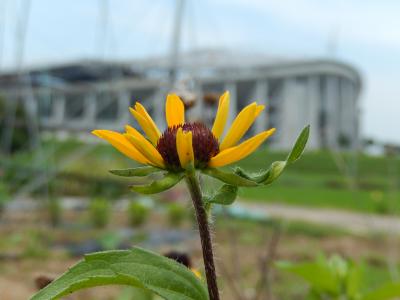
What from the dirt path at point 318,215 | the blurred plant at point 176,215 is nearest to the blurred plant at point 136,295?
the blurred plant at point 176,215

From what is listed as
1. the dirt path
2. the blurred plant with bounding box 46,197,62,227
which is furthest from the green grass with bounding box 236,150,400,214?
the blurred plant with bounding box 46,197,62,227

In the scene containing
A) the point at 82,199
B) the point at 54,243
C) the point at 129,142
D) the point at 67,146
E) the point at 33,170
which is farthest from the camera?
the point at 67,146

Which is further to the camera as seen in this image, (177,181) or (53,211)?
(53,211)

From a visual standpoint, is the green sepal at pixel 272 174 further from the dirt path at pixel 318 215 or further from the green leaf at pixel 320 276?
the dirt path at pixel 318 215

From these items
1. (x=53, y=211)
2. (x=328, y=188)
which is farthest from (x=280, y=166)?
(x=328, y=188)

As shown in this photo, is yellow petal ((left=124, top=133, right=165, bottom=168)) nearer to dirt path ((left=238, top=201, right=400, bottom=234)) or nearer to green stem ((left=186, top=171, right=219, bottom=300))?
green stem ((left=186, top=171, right=219, bottom=300))

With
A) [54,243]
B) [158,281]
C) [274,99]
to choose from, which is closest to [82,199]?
[54,243]

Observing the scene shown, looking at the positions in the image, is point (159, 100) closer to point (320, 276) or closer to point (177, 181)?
point (320, 276)

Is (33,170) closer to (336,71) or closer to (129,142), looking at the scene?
(129,142)
